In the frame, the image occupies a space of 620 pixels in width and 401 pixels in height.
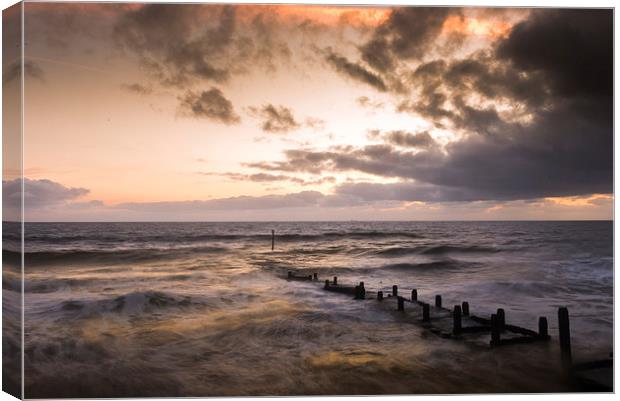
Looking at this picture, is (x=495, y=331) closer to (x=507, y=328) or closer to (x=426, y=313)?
(x=507, y=328)

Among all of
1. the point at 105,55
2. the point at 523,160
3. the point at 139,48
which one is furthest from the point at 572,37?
the point at 105,55

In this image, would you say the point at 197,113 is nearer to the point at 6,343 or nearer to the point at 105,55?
the point at 105,55

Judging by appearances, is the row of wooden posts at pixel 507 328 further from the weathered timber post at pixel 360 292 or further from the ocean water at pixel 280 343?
the weathered timber post at pixel 360 292

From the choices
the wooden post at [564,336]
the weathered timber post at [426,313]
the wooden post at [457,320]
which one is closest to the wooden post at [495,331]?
the wooden post at [457,320]

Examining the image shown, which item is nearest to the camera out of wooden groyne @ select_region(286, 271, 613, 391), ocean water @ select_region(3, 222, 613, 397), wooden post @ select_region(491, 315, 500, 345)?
ocean water @ select_region(3, 222, 613, 397)

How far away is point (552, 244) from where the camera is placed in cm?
2603

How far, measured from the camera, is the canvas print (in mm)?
4633

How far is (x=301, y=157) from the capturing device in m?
6.59

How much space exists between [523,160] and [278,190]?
345 cm

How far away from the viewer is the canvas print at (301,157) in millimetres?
4633

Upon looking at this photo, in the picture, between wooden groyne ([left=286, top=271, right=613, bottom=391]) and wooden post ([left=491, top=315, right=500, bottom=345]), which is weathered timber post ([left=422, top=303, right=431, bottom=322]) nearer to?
wooden groyne ([left=286, top=271, right=613, bottom=391])

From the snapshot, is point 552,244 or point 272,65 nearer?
point 272,65

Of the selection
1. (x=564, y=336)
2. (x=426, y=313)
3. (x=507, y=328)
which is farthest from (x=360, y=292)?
(x=564, y=336)

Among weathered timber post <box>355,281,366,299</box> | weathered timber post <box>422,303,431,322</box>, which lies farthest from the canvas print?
weathered timber post <box>355,281,366,299</box>
